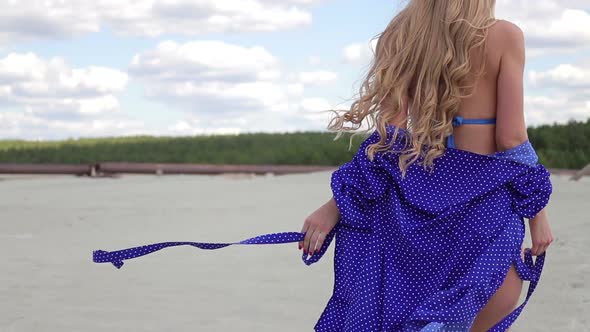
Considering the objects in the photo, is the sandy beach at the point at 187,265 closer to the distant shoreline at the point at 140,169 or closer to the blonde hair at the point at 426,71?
the blonde hair at the point at 426,71

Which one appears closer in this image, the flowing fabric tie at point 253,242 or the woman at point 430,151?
the woman at point 430,151

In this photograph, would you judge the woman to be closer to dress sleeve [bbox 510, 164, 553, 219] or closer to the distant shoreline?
dress sleeve [bbox 510, 164, 553, 219]

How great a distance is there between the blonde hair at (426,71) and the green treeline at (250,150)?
29.7ft

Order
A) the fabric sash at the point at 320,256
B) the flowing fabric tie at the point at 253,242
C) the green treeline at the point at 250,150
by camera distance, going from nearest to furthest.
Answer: the fabric sash at the point at 320,256
the flowing fabric tie at the point at 253,242
the green treeline at the point at 250,150

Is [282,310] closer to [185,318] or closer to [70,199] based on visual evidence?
[185,318]

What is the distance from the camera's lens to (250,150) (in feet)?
47.0

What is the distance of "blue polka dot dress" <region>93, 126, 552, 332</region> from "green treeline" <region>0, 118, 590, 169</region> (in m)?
9.07

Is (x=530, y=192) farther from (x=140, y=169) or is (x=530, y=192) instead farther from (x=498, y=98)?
(x=140, y=169)

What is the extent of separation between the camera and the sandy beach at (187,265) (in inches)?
176

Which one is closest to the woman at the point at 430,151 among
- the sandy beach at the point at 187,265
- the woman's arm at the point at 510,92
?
the woman's arm at the point at 510,92

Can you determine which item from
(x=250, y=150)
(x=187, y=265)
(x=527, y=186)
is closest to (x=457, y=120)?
(x=527, y=186)

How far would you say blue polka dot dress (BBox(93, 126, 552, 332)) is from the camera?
2488 mm

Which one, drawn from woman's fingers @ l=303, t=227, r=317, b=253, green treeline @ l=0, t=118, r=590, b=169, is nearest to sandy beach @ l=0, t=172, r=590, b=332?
woman's fingers @ l=303, t=227, r=317, b=253

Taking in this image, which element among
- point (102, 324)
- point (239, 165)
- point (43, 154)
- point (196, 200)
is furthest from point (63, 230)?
point (43, 154)
